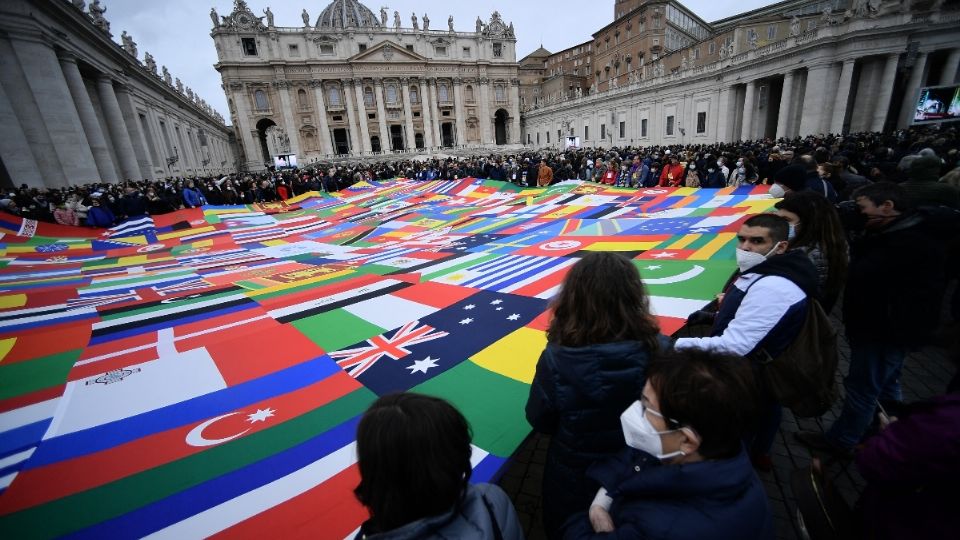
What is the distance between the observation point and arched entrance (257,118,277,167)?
59.8 meters

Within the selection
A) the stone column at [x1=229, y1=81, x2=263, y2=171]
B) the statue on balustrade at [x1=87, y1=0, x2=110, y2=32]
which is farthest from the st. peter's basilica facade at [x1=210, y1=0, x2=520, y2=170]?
the statue on balustrade at [x1=87, y1=0, x2=110, y2=32]

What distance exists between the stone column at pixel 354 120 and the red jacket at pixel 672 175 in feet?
186

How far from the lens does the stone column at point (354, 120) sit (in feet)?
201

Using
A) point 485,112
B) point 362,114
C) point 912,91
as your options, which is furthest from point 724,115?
point 362,114

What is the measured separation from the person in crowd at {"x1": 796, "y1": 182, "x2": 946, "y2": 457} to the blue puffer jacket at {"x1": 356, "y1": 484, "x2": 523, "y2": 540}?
312cm

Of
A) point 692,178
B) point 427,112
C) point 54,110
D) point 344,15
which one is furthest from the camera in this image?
point 344,15

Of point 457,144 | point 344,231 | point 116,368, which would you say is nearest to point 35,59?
point 344,231

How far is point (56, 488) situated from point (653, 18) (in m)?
67.7

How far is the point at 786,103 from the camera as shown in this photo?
3002 cm

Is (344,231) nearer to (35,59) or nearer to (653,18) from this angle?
(35,59)

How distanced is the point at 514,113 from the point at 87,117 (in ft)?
202

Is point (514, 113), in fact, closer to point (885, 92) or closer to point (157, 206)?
point (885, 92)

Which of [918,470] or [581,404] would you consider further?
[581,404]

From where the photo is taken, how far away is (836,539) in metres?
1.65
